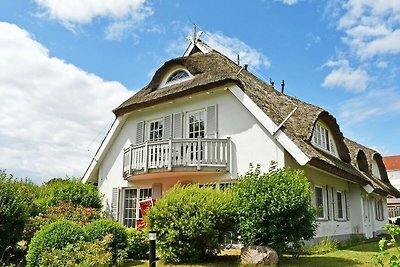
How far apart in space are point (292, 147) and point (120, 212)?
915 cm

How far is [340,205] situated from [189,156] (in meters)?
9.19

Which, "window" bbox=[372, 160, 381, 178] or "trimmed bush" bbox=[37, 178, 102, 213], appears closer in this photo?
"trimmed bush" bbox=[37, 178, 102, 213]

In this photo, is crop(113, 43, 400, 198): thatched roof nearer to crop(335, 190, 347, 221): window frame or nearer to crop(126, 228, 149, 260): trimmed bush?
crop(335, 190, 347, 221): window frame

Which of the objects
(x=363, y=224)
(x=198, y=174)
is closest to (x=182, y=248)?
(x=198, y=174)

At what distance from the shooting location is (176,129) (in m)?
16.5

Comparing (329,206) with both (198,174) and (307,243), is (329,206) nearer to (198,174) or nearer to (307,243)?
(307,243)

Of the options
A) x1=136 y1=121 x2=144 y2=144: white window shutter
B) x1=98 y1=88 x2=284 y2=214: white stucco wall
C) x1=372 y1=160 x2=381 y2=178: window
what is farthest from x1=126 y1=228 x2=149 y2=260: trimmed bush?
x1=372 y1=160 x2=381 y2=178: window

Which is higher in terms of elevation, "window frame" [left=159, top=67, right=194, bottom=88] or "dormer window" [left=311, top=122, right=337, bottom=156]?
"window frame" [left=159, top=67, right=194, bottom=88]

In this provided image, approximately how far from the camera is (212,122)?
15.4 m

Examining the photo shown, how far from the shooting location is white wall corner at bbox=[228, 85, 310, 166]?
1254 centimetres

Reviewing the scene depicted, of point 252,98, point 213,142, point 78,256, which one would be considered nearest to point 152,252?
point 78,256

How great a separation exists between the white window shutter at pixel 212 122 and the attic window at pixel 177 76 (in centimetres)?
241

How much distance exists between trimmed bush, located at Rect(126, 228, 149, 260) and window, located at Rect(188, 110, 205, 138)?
210 inches

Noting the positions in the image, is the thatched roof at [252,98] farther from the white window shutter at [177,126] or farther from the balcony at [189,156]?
the balcony at [189,156]
